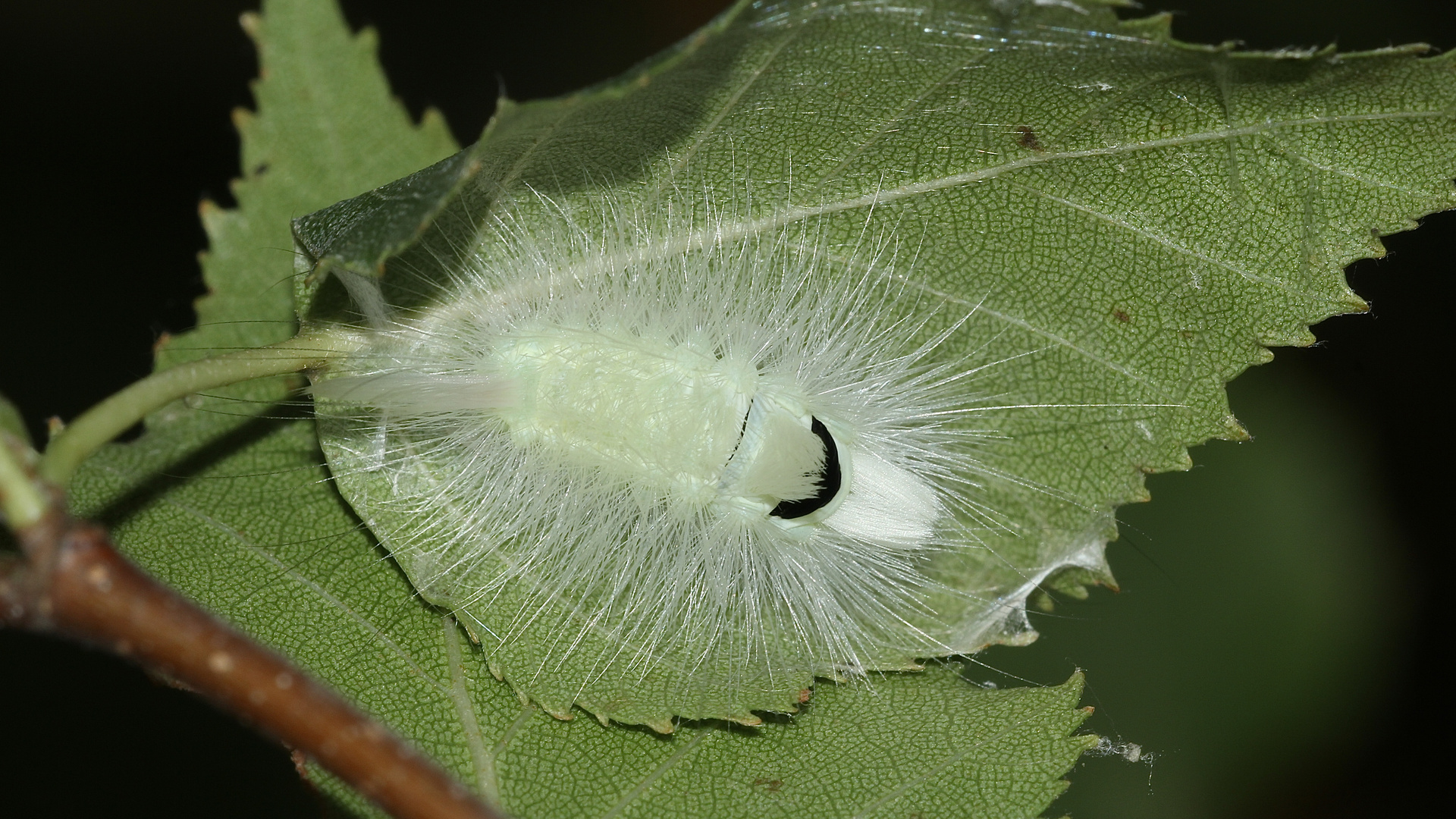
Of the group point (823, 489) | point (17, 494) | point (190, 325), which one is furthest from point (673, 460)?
point (190, 325)

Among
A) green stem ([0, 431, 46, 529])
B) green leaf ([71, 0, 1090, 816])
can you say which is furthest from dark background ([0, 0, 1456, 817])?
green stem ([0, 431, 46, 529])

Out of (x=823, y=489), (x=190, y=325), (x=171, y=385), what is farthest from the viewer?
(x=190, y=325)

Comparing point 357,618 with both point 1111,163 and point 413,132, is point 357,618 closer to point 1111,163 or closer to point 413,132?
point 413,132

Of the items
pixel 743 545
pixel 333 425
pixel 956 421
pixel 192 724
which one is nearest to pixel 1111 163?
pixel 956 421

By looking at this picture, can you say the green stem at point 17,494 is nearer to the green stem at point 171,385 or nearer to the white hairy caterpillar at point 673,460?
the green stem at point 171,385

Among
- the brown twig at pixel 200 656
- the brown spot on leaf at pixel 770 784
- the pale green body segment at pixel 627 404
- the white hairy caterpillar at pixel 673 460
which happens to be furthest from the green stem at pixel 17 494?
the brown spot on leaf at pixel 770 784

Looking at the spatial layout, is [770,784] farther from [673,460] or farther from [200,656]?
[200,656]

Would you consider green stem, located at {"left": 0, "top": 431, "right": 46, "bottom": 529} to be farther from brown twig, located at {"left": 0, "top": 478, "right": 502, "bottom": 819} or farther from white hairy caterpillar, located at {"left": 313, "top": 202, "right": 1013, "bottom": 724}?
white hairy caterpillar, located at {"left": 313, "top": 202, "right": 1013, "bottom": 724}
